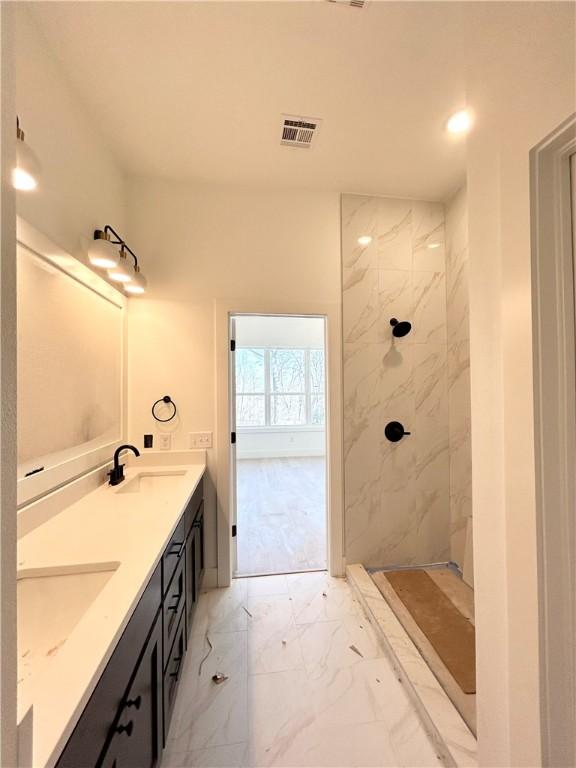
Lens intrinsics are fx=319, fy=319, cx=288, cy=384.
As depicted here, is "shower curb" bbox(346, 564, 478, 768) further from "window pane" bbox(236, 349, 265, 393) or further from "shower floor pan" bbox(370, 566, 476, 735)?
"window pane" bbox(236, 349, 265, 393)

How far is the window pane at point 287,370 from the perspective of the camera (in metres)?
6.51

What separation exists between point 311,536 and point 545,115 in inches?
126

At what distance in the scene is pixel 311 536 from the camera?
3.11m

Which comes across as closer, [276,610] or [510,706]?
[510,706]

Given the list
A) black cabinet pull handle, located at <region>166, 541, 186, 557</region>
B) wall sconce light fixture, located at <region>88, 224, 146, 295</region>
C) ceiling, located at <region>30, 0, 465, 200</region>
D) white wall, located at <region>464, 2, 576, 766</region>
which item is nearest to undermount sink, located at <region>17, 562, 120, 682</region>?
black cabinet pull handle, located at <region>166, 541, 186, 557</region>

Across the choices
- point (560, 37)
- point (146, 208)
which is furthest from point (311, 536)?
point (560, 37)

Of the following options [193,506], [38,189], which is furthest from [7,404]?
[193,506]

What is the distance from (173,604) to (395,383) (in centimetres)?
200

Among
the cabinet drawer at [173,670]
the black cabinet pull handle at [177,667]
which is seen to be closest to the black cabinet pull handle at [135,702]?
the cabinet drawer at [173,670]

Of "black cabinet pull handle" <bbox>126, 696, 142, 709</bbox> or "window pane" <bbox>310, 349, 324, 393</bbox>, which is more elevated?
"window pane" <bbox>310, 349, 324, 393</bbox>

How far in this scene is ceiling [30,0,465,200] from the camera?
1.30m

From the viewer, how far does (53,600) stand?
98 centimetres

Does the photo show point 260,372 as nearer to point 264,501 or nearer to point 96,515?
point 264,501

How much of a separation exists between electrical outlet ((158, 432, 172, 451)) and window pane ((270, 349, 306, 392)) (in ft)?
13.9
